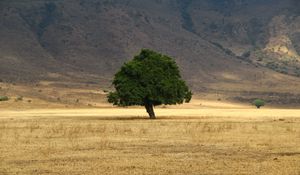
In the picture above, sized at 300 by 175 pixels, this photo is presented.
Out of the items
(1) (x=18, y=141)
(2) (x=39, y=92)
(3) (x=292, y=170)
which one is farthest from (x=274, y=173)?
(2) (x=39, y=92)

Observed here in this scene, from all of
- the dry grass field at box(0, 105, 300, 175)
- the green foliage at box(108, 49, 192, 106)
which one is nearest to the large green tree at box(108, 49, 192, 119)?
the green foliage at box(108, 49, 192, 106)

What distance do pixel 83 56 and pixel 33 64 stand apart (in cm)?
1716

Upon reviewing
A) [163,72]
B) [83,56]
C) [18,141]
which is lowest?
[18,141]

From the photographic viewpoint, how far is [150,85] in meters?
66.1

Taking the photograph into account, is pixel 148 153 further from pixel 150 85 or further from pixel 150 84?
pixel 150 84

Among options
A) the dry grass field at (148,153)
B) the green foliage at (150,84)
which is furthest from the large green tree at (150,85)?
the dry grass field at (148,153)

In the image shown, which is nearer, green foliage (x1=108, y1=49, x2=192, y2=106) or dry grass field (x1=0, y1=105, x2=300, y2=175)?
dry grass field (x1=0, y1=105, x2=300, y2=175)

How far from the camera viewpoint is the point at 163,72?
68.5 meters

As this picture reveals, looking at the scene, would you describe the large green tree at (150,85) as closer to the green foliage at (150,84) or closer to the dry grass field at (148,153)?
the green foliage at (150,84)

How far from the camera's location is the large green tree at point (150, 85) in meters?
65.2

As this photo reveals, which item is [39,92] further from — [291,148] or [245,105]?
[291,148]

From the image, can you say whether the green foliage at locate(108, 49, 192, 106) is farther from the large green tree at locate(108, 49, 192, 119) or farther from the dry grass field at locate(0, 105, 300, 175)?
the dry grass field at locate(0, 105, 300, 175)

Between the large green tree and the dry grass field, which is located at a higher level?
the large green tree

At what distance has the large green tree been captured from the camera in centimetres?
6525
